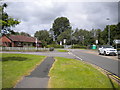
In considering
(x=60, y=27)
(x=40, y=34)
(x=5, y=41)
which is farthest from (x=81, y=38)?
(x=5, y=41)

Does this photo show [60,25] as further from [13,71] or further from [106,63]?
[13,71]

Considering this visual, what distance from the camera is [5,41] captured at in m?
44.2

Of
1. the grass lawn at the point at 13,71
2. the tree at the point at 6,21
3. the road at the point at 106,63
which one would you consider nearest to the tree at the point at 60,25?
the road at the point at 106,63

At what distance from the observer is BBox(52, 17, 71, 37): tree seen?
99.6m

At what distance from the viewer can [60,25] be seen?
9906cm

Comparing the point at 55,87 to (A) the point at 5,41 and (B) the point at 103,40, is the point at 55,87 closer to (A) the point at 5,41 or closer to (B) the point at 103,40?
(A) the point at 5,41

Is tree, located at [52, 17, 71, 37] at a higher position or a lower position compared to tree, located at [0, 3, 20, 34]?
higher

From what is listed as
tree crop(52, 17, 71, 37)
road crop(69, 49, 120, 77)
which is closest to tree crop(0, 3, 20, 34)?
road crop(69, 49, 120, 77)

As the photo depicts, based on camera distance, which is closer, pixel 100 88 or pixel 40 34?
pixel 100 88

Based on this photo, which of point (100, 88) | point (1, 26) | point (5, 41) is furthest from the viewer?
point (5, 41)

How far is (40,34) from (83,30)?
29262 millimetres

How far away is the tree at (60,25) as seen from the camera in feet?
327

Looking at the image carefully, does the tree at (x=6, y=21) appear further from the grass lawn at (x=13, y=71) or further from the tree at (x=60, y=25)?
the tree at (x=60, y=25)

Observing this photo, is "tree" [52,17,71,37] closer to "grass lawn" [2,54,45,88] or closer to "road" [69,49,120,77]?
"road" [69,49,120,77]
